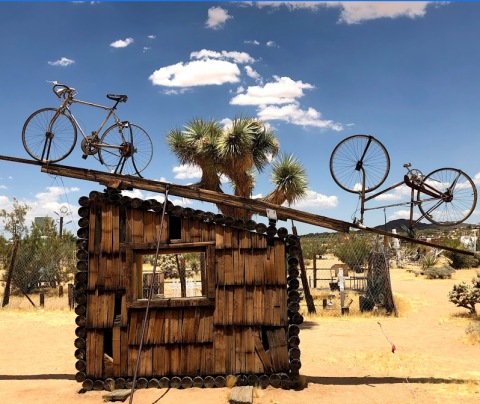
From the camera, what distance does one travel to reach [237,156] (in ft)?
46.8

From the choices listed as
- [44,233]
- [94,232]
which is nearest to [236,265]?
[94,232]

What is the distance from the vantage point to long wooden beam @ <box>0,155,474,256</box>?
828 centimetres

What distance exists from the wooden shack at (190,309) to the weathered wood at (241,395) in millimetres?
401

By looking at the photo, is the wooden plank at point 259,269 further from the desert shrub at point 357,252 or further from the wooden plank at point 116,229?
the desert shrub at point 357,252

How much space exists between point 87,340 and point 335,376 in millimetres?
5094

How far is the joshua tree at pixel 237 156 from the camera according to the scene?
14.2m

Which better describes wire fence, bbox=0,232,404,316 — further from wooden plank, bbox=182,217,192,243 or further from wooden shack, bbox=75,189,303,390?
wooden plank, bbox=182,217,192,243

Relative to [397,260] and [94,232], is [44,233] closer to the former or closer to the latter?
[94,232]

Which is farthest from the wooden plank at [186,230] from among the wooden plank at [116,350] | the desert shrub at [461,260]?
the desert shrub at [461,260]

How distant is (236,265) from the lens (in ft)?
26.3

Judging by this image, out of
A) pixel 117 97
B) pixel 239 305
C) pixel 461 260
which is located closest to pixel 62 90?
pixel 117 97

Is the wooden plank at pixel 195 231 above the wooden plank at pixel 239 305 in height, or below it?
above

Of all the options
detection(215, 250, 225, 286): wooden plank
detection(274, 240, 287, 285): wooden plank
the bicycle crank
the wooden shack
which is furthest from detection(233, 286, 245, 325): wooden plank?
the bicycle crank

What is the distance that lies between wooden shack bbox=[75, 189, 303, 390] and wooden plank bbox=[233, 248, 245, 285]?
19 millimetres
